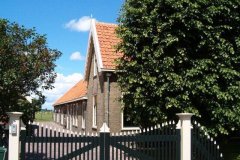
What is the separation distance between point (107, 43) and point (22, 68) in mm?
10694

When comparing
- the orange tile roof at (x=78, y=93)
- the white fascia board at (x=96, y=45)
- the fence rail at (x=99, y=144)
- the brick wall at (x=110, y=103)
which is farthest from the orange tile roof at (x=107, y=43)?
the fence rail at (x=99, y=144)

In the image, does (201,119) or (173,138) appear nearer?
(173,138)

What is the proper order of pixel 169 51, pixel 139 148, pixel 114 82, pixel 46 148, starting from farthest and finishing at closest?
pixel 114 82 → pixel 169 51 → pixel 139 148 → pixel 46 148

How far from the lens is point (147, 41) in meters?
16.6

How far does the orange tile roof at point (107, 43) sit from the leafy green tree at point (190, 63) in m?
5.89

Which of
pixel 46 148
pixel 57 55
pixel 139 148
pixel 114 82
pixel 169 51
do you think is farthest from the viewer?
pixel 114 82

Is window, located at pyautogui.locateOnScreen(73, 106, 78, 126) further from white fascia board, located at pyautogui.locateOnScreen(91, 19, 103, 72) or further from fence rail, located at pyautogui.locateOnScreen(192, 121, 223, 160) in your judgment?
fence rail, located at pyautogui.locateOnScreen(192, 121, 223, 160)

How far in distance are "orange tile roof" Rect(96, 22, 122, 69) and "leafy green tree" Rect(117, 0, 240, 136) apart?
5887 millimetres

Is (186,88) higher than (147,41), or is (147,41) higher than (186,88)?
(147,41)

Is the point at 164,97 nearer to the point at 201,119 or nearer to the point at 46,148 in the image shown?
the point at 201,119

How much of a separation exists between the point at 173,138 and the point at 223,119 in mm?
4681

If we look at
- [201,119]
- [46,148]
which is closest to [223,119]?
[201,119]

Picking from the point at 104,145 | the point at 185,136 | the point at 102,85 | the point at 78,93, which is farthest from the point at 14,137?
the point at 78,93

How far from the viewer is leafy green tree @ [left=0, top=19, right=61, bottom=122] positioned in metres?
13.1
